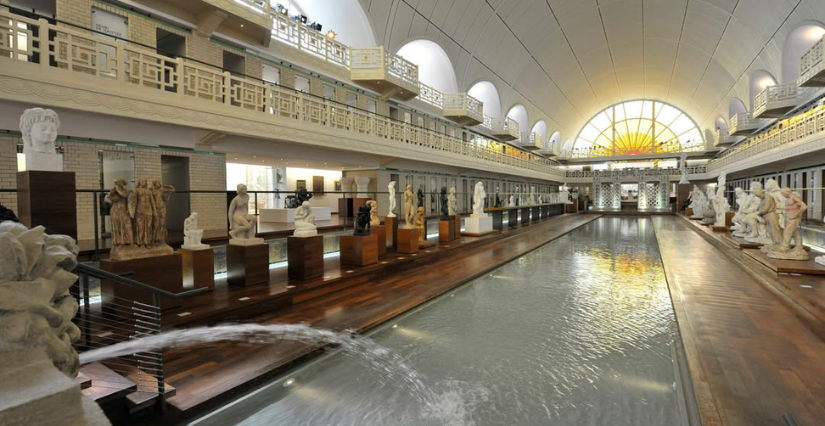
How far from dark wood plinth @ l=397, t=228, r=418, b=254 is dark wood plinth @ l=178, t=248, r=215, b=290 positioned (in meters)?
4.99

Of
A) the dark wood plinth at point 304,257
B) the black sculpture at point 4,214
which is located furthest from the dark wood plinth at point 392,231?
the black sculpture at point 4,214

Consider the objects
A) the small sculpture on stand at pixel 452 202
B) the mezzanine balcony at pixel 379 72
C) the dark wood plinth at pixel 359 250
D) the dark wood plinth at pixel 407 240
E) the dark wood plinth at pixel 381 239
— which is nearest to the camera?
the dark wood plinth at pixel 359 250

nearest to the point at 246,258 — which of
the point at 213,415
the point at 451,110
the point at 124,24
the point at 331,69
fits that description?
the point at 213,415

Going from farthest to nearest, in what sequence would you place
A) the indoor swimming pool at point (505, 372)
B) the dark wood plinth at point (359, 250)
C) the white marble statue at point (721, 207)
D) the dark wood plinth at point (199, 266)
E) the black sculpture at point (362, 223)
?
the white marble statue at point (721, 207) → the black sculpture at point (362, 223) → the dark wood plinth at point (359, 250) → the dark wood plinth at point (199, 266) → the indoor swimming pool at point (505, 372)

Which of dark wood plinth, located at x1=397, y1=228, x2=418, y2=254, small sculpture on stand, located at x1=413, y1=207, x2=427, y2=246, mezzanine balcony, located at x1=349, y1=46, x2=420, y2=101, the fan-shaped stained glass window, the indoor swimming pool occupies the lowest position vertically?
the indoor swimming pool

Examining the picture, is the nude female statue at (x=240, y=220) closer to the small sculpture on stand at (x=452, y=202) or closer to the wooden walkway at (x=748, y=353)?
the wooden walkway at (x=748, y=353)

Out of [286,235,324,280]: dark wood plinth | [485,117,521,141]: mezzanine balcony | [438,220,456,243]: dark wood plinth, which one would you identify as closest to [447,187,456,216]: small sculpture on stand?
[438,220,456,243]: dark wood plinth

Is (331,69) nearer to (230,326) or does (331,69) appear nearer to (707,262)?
(230,326)

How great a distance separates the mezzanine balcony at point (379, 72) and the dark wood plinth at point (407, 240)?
25.1 ft

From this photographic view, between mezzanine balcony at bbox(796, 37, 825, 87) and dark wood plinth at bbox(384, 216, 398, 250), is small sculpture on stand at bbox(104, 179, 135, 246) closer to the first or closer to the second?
dark wood plinth at bbox(384, 216, 398, 250)

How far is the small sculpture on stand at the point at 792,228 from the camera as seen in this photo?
800cm

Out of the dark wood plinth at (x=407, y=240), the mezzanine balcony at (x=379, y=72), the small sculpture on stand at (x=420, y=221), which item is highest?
the mezzanine balcony at (x=379, y=72)

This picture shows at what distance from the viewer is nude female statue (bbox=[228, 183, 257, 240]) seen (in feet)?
21.8

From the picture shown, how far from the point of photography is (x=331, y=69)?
14516 millimetres
